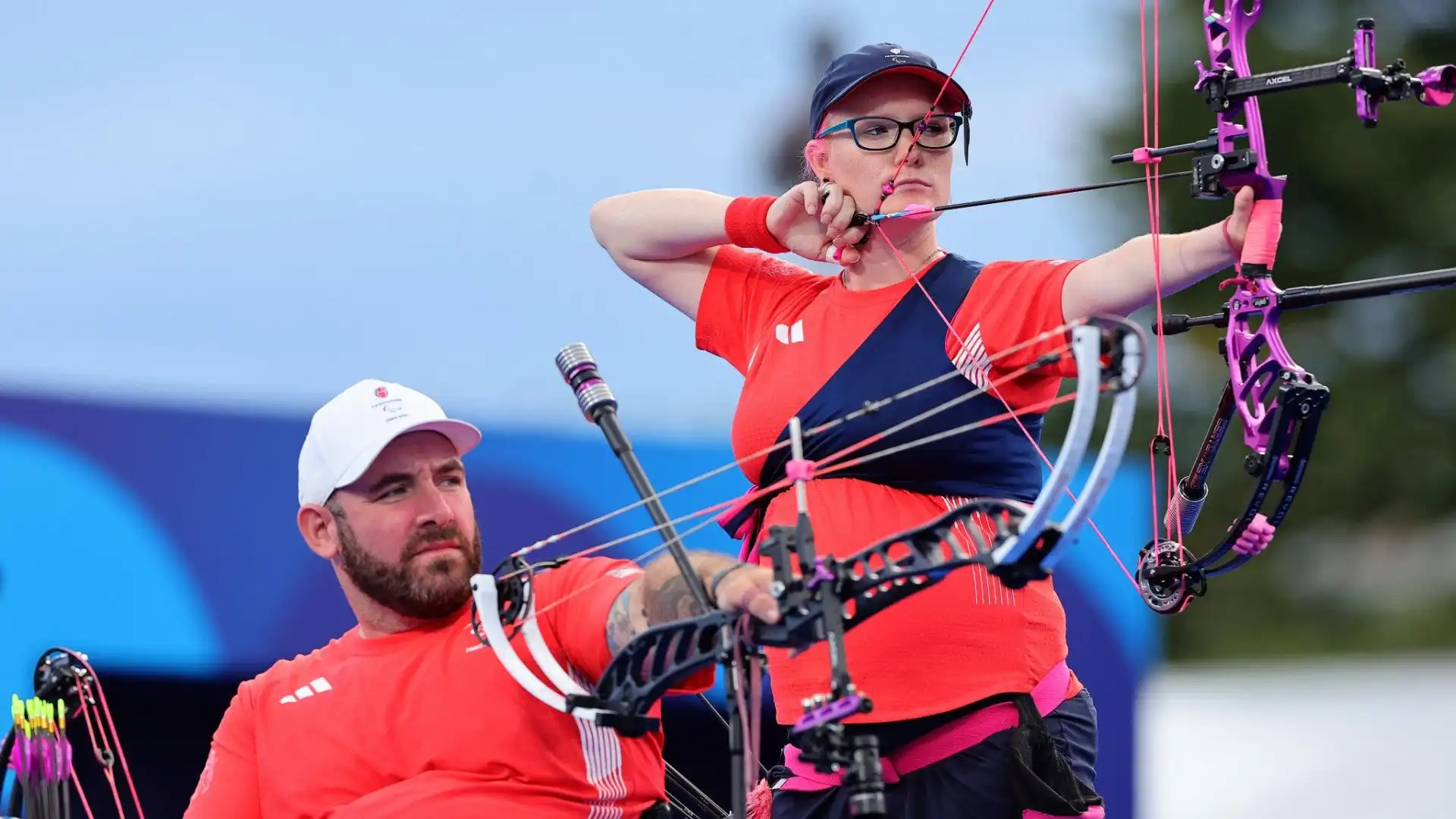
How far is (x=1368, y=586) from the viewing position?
1155 centimetres

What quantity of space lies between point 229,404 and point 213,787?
1289 mm

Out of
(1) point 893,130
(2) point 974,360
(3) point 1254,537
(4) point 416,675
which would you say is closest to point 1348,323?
(3) point 1254,537

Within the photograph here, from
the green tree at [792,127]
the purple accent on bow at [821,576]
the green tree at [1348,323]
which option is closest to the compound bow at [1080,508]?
the purple accent on bow at [821,576]

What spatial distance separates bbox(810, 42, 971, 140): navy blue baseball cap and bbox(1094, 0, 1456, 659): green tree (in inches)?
343

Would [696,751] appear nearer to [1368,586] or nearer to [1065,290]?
[1065,290]

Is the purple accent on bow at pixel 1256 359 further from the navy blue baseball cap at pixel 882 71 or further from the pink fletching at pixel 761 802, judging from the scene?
the pink fletching at pixel 761 802

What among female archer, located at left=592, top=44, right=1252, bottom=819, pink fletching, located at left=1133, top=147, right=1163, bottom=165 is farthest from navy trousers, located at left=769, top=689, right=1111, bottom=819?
pink fletching, located at left=1133, top=147, right=1163, bottom=165

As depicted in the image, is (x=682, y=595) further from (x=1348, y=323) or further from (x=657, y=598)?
(x=1348, y=323)

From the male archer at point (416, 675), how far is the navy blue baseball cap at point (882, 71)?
2.13 ft

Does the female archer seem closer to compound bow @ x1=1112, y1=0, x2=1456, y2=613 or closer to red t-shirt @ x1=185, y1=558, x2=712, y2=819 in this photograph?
compound bow @ x1=1112, y1=0, x2=1456, y2=613

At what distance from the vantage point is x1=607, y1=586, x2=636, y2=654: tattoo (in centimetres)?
197

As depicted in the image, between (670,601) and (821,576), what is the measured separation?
1.11ft

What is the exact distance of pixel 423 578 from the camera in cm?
225

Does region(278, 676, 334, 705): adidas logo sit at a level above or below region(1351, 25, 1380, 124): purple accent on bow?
below
